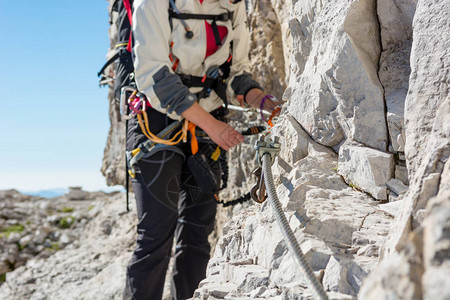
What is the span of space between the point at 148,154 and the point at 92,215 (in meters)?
8.58

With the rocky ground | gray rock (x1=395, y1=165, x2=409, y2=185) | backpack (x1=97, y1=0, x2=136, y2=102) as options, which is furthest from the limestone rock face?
the rocky ground

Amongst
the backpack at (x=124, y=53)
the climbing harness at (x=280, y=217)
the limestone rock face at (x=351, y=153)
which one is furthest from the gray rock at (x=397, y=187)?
the backpack at (x=124, y=53)

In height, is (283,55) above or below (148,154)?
above

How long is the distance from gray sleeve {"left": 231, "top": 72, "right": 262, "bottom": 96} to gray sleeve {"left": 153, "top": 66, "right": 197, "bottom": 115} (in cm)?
87

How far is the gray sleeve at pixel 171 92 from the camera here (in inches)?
118

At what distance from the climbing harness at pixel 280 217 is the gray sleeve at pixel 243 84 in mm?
1280

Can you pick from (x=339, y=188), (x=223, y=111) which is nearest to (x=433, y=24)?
(x=339, y=188)

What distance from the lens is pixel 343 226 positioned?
177 cm

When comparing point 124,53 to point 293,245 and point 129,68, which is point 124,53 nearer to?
point 129,68

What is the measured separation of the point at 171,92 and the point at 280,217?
1727 millimetres

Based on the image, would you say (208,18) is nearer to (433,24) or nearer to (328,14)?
(328,14)

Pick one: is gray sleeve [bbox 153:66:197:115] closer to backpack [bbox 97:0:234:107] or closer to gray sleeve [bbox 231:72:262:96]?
backpack [bbox 97:0:234:107]

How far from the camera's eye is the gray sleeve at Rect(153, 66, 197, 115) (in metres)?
3.00

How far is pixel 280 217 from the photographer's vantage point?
161 centimetres
